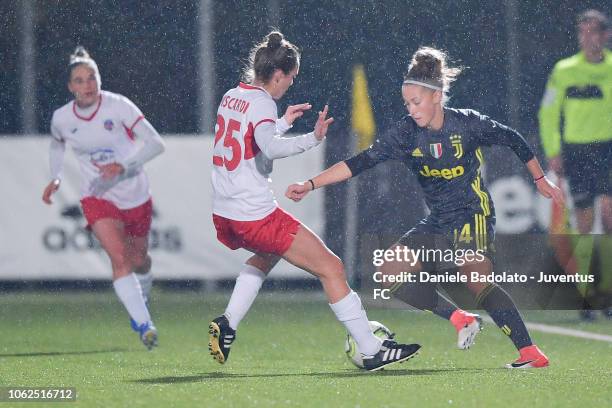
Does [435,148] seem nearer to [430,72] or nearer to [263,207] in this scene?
[430,72]

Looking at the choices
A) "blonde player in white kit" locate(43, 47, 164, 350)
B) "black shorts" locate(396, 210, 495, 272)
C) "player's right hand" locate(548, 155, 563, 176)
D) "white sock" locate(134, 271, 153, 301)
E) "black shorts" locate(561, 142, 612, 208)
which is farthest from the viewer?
"black shorts" locate(561, 142, 612, 208)

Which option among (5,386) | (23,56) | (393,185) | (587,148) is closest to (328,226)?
(393,185)

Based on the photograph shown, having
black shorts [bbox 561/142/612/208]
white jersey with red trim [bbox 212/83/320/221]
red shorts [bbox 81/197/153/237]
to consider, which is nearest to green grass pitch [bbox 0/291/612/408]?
red shorts [bbox 81/197/153/237]

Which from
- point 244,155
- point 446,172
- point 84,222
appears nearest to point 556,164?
point 446,172

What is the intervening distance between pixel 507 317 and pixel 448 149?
0.89 metres

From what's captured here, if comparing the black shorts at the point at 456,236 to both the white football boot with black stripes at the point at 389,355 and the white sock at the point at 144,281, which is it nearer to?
the white football boot with black stripes at the point at 389,355

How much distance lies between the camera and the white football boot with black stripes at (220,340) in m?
7.18

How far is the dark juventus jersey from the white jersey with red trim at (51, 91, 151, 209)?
2.19m

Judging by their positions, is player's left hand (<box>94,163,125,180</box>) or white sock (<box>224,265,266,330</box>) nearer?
white sock (<box>224,265,266,330</box>)

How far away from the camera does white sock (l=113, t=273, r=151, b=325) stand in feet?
28.0

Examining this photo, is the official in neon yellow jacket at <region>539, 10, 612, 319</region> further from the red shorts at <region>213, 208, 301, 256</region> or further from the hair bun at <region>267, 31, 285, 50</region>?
the red shorts at <region>213, 208, 301, 256</region>


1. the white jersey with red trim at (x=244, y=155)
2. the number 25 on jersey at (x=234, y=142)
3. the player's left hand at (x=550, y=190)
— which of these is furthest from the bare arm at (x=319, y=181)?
the player's left hand at (x=550, y=190)

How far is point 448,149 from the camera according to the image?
24.0 feet

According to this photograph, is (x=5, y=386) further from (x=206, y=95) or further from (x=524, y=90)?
(x=524, y=90)
